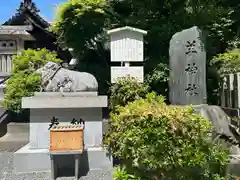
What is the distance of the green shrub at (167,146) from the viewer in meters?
3.30

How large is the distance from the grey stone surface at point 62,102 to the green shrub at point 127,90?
245cm

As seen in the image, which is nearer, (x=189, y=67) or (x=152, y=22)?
(x=189, y=67)

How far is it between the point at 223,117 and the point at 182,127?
2211 mm

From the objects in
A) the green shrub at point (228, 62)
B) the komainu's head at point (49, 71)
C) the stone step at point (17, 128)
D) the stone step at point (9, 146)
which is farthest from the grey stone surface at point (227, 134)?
the stone step at point (17, 128)

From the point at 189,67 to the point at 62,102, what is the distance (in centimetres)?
340

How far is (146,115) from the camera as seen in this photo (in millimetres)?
3395

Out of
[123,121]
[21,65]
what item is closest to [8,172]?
[123,121]

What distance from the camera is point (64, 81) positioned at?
5.63m

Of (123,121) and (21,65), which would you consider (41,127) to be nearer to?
(123,121)

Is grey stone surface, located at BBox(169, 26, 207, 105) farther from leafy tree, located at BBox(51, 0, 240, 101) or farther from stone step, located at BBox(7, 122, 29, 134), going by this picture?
stone step, located at BBox(7, 122, 29, 134)

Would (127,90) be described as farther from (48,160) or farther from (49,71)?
(48,160)

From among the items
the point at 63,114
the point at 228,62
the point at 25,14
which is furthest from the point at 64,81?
the point at 25,14

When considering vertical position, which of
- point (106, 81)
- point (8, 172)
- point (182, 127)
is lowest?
point (8, 172)

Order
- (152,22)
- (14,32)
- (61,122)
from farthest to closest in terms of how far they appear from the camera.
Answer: (14,32), (152,22), (61,122)
